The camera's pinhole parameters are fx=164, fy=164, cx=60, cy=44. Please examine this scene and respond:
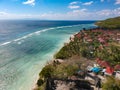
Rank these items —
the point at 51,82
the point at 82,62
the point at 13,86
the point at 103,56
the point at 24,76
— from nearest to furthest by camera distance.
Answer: the point at 51,82 → the point at 13,86 → the point at 82,62 → the point at 24,76 → the point at 103,56

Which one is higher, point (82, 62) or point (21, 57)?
point (82, 62)

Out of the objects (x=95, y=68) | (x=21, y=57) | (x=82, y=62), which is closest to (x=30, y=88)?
(x=82, y=62)

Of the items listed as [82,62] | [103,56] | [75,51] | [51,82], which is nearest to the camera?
[51,82]

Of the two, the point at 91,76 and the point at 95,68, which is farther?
the point at 95,68

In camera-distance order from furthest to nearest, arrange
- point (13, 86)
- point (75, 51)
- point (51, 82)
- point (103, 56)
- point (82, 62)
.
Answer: point (75, 51), point (103, 56), point (82, 62), point (13, 86), point (51, 82)

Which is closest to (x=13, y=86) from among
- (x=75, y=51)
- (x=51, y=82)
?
(x=51, y=82)

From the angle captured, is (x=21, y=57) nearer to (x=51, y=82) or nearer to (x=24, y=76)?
(x=24, y=76)

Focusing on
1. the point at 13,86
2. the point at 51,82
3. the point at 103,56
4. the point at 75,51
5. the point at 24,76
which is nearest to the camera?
the point at 51,82

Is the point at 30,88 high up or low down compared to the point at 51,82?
down

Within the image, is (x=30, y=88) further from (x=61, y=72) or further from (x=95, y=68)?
(x=95, y=68)
